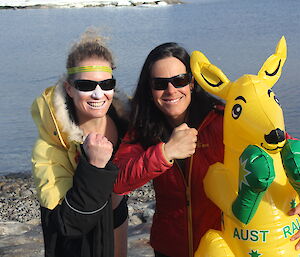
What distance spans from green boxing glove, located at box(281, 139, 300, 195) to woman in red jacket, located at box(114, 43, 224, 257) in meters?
0.52

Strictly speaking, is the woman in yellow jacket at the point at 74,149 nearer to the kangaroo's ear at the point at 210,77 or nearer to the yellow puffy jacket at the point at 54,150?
the yellow puffy jacket at the point at 54,150

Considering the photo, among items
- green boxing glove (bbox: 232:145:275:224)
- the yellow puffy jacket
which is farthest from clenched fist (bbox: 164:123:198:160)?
the yellow puffy jacket

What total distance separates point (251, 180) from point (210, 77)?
67 cm

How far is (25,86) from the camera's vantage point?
41.3 feet

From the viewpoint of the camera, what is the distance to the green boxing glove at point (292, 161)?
2328 mm

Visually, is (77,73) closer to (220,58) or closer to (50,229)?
(50,229)

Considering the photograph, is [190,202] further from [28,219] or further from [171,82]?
[28,219]

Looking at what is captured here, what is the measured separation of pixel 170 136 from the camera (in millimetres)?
2764

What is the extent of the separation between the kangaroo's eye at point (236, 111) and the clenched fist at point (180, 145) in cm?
23

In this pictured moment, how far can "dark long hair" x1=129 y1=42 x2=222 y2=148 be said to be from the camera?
2885mm

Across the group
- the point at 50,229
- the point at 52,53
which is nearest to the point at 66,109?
the point at 50,229

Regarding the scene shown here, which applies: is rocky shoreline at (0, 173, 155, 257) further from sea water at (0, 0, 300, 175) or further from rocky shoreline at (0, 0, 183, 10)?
rocky shoreline at (0, 0, 183, 10)

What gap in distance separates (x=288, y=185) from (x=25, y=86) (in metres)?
10.9

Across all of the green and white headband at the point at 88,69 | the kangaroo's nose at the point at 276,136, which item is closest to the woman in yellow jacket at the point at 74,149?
the green and white headband at the point at 88,69
